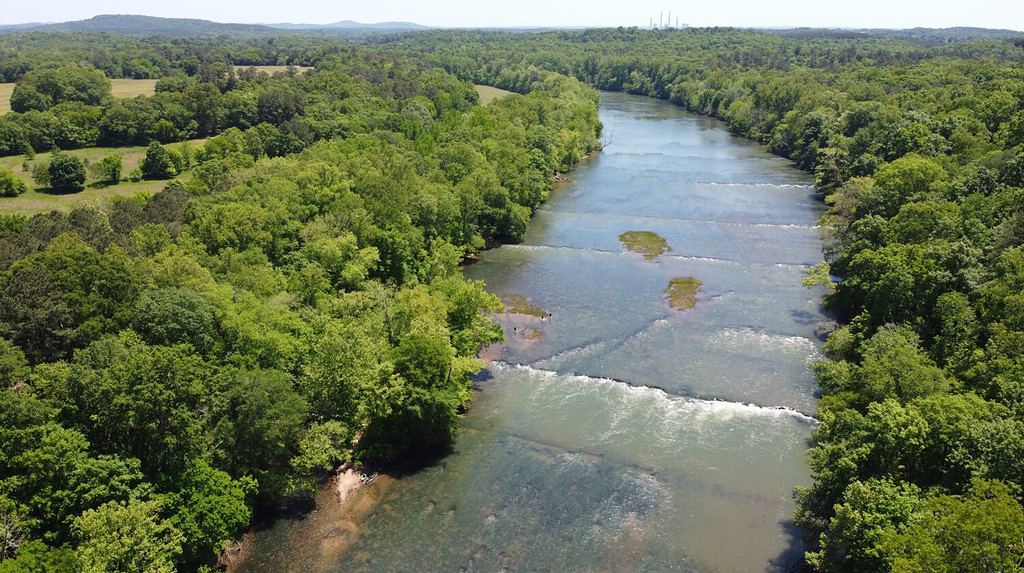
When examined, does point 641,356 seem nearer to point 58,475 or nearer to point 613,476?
point 613,476

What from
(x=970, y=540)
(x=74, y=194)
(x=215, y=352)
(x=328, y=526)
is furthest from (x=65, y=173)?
(x=970, y=540)

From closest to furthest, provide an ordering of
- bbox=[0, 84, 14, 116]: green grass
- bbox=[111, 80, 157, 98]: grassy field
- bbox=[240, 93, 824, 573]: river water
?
bbox=[240, 93, 824, 573]: river water
bbox=[0, 84, 14, 116]: green grass
bbox=[111, 80, 157, 98]: grassy field

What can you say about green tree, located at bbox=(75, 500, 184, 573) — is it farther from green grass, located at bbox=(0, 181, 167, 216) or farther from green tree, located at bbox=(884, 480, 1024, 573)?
green grass, located at bbox=(0, 181, 167, 216)

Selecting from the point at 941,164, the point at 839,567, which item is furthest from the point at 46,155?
the point at 941,164

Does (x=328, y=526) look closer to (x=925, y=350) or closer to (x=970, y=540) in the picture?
(x=970, y=540)

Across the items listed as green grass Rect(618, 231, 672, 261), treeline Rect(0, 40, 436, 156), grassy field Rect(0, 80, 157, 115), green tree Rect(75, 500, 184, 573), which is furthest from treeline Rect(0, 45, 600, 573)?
grassy field Rect(0, 80, 157, 115)
